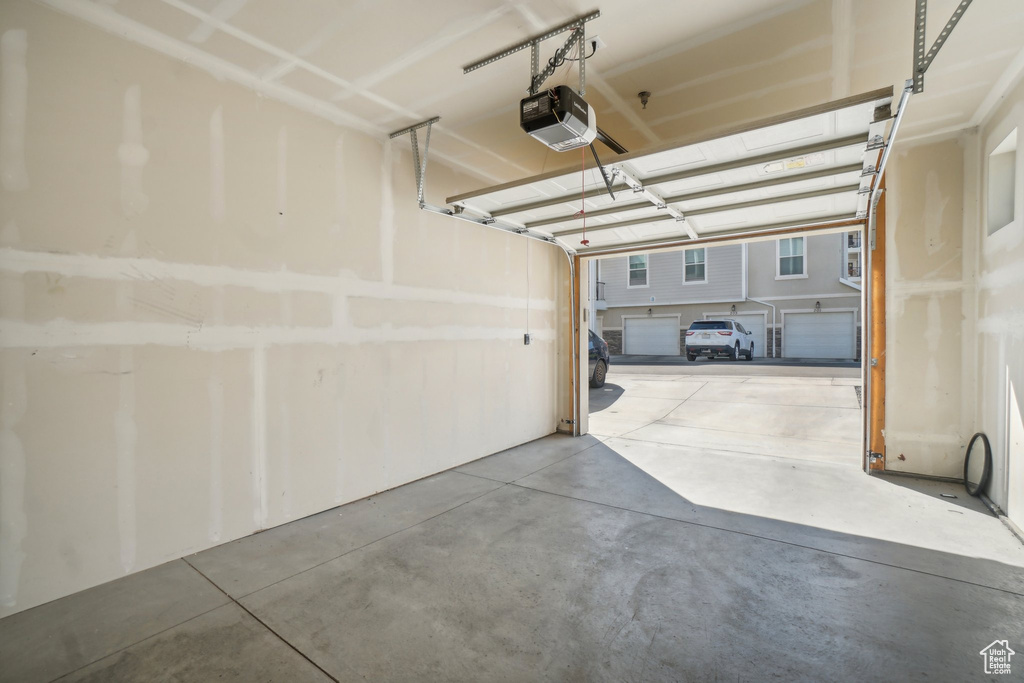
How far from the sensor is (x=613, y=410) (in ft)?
24.1

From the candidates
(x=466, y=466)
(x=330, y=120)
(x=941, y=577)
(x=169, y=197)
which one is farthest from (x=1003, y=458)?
(x=169, y=197)

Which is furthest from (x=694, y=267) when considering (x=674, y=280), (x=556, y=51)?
(x=556, y=51)

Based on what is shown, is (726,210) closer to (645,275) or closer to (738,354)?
(738,354)

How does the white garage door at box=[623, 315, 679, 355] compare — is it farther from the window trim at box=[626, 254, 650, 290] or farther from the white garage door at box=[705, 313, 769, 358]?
the white garage door at box=[705, 313, 769, 358]

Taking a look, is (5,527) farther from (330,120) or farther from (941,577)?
(941,577)

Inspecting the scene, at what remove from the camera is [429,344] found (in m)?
4.16

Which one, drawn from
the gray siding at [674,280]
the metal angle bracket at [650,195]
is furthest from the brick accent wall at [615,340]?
the metal angle bracket at [650,195]

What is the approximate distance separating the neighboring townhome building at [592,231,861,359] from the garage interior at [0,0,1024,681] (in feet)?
35.5

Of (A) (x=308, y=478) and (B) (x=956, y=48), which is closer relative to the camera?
(B) (x=956, y=48)

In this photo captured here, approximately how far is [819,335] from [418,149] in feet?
49.0

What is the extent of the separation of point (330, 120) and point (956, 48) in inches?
157

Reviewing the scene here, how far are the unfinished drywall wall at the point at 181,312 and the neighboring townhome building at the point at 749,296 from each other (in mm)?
12523

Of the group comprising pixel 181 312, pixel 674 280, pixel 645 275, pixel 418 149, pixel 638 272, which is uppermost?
pixel 638 272

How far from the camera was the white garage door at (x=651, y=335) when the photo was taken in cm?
1675
